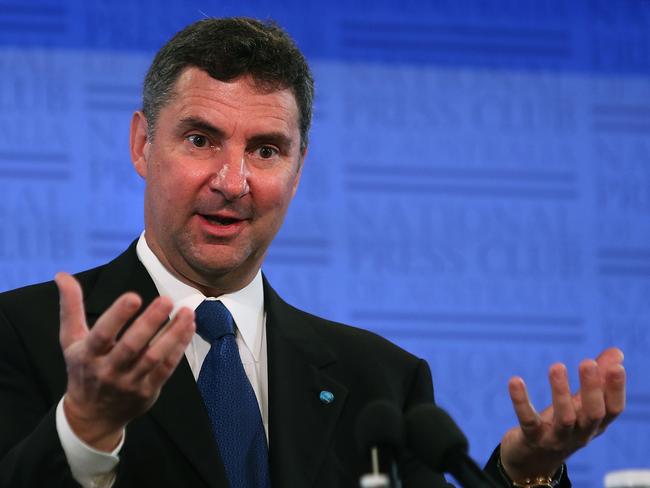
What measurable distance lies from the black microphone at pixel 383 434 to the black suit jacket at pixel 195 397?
300 mm

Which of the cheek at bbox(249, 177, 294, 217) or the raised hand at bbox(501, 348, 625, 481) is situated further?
the cheek at bbox(249, 177, 294, 217)

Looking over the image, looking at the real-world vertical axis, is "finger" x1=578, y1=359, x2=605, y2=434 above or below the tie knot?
below

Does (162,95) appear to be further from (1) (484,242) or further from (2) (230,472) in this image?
(1) (484,242)

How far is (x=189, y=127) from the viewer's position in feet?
7.95

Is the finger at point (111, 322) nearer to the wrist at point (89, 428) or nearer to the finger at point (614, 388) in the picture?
the wrist at point (89, 428)

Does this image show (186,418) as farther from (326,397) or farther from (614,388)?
(614,388)

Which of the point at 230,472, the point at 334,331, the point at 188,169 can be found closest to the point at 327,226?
the point at 334,331

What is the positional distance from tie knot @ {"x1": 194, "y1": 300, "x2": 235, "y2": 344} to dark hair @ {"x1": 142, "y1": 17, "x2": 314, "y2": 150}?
407 millimetres

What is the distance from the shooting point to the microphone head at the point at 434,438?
5.40 feet

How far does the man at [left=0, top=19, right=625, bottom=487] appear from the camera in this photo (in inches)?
79.4

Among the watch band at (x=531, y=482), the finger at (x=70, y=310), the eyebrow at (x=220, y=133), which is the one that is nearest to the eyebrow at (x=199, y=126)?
the eyebrow at (x=220, y=133)

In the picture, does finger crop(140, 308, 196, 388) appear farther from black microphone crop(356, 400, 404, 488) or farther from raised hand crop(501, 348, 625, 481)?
raised hand crop(501, 348, 625, 481)

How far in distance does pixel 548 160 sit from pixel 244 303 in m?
1.85

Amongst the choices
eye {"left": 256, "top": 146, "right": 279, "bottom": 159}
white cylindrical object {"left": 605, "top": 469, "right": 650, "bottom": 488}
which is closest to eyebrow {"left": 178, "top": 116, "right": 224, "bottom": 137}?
eye {"left": 256, "top": 146, "right": 279, "bottom": 159}
